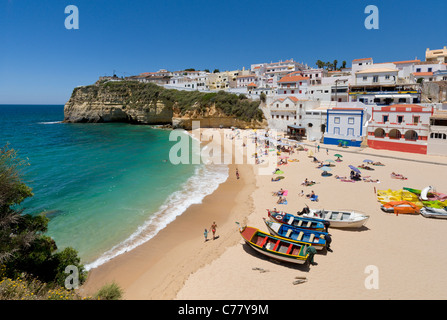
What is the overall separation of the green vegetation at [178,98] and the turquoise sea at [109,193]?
23.3m

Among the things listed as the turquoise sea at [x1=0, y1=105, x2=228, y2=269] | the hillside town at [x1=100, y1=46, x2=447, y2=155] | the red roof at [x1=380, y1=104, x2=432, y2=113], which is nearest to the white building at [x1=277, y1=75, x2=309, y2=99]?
the hillside town at [x1=100, y1=46, x2=447, y2=155]

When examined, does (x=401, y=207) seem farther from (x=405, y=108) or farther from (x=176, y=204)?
(x=405, y=108)

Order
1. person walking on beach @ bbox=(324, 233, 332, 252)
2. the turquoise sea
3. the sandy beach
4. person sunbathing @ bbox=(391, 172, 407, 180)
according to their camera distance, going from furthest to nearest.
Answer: person sunbathing @ bbox=(391, 172, 407, 180) → the turquoise sea → person walking on beach @ bbox=(324, 233, 332, 252) → the sandy beach

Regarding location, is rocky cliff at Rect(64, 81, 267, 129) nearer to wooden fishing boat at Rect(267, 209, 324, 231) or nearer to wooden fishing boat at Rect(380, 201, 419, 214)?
wooden fishing boat at Rect(380, 201, 419, 214)

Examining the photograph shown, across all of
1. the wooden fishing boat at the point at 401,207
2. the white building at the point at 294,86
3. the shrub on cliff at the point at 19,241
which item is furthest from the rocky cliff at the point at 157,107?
the shrub on cliff at the point at 19,241

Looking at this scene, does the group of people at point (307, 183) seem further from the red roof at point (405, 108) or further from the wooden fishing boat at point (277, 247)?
the red roof at point (405, 108)

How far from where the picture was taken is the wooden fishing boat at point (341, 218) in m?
14.4

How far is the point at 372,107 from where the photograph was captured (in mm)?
35344

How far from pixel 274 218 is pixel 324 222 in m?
2.80

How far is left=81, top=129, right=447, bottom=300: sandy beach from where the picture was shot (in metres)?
10.2

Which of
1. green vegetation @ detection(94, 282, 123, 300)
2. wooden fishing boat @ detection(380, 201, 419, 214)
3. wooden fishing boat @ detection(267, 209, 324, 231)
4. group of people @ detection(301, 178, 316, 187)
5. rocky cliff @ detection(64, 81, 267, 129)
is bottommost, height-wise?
green vegetation @ detection(94, 282, 123, 300)

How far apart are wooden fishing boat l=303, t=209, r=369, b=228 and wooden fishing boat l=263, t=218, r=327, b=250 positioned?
200 cm

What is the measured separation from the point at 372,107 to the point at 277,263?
3191cm
